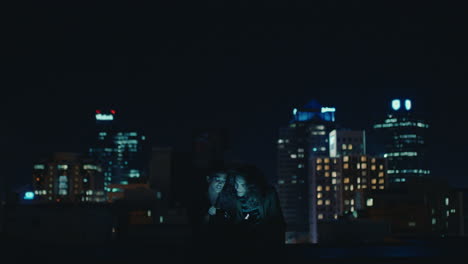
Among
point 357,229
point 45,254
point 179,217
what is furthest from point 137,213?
point 45,254

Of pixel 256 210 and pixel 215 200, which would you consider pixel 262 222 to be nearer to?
pixel 256 210

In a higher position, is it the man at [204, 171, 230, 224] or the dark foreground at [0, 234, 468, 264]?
the man at [204, 171, 230, 224]

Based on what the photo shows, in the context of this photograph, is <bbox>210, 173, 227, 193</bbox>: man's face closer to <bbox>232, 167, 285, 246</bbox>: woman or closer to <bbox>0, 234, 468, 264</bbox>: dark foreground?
<bbox>232, 167, 285, 246</bbox>: woman

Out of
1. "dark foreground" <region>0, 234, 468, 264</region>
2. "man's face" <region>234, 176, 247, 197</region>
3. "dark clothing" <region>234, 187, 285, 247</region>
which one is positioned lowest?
"dark foreground" <region>0, 234, 468, 264</region>

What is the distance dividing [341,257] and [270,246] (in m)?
5.61

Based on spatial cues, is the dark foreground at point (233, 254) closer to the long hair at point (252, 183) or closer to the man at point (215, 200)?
the man at point (215, 200)

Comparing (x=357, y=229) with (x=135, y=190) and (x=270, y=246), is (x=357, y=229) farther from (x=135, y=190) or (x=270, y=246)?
(x=135, y=190)

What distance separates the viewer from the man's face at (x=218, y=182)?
49344 millimetres

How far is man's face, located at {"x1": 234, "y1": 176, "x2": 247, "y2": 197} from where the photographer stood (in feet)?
161

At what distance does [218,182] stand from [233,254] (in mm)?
6474

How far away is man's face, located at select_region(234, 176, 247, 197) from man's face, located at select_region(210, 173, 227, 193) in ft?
3.33

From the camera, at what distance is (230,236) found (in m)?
47.4

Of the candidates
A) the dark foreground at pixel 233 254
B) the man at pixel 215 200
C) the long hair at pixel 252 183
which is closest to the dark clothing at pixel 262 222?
the long hair at pixel 252 183

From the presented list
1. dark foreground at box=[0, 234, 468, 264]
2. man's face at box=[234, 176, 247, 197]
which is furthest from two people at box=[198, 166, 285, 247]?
dark foreground at box=[0, 234, 468, 264]
